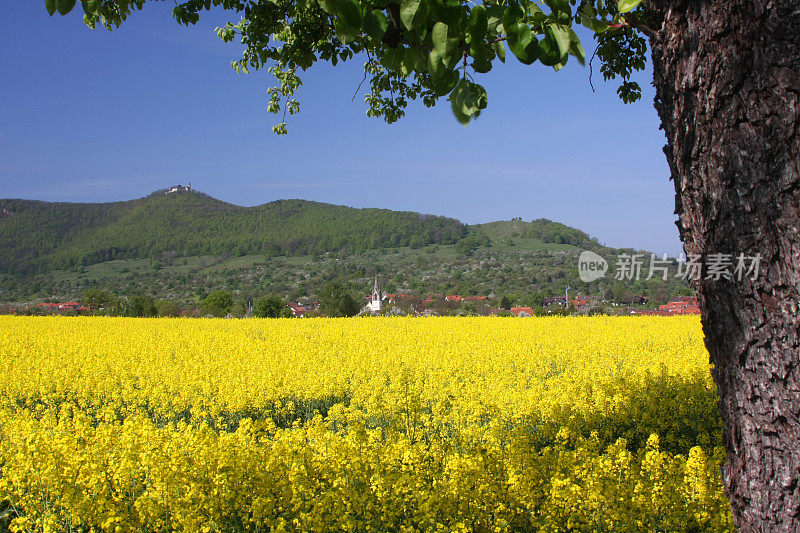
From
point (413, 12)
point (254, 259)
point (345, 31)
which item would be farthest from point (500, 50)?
point (254, 259)

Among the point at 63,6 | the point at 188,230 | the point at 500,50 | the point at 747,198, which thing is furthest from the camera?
the point at 188,230

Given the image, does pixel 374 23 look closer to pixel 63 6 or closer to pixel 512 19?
pixel 512 19

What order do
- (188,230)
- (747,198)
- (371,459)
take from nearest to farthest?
(747,198), (371,459), (188,230)

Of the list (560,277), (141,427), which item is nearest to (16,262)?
(560,277)

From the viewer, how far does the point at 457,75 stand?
6.07ft

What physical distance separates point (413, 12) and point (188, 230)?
367 ft

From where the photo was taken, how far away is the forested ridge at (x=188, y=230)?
90938 millimetres

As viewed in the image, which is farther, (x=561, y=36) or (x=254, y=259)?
(x=254, y=259)

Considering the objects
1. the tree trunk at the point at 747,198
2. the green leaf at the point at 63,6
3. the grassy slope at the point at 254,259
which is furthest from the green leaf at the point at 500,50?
the grassy slope at the point at 254,259

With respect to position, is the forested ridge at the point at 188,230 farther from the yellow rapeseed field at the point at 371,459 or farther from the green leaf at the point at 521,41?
the green leaf at the point at 521,41

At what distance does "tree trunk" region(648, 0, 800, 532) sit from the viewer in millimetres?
1850

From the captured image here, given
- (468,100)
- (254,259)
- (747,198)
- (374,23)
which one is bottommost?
(254,259)

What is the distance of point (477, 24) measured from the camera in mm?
1672

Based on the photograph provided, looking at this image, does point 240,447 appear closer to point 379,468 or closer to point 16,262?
point 379,468
